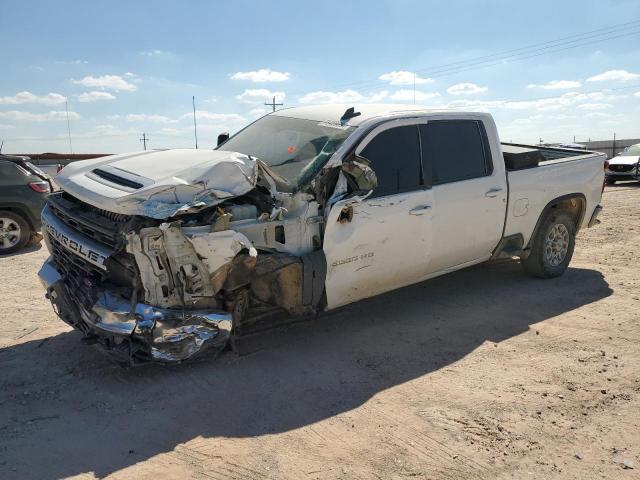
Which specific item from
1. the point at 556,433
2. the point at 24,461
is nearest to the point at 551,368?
the point at 556,433

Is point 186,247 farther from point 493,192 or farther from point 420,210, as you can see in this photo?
point 493,192

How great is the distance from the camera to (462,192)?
223 inches

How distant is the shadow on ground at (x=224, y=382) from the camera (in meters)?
3.49

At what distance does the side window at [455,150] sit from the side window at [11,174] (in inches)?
281

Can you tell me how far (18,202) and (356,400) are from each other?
299 inches

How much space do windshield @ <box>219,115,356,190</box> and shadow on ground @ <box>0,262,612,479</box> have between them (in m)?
1.51

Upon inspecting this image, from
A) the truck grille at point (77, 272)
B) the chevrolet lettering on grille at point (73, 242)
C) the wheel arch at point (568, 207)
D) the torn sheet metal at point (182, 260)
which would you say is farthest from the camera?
the wheel arch at point (568, 207)

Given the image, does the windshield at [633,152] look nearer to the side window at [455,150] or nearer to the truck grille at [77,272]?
the side window at [455,150]

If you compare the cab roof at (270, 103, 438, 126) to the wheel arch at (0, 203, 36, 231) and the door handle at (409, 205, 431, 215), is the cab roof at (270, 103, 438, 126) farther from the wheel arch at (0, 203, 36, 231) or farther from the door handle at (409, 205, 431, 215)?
the wheel arch at (0, 203, 36, 231)

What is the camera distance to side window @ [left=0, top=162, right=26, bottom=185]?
9.34 m

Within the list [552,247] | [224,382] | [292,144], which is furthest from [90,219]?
[552,247]

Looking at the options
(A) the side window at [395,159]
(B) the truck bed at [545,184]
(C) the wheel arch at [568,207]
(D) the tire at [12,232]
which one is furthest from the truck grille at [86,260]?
(D) the tire at [12,232]

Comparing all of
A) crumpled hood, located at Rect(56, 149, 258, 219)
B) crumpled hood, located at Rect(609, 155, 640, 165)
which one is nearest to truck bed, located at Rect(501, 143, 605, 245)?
crumpled hood, located at Rect(56, 149, 258, 219)

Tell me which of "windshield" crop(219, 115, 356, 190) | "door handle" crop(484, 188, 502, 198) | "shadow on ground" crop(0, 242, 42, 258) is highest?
"windshield" crop(219, 115, 356, 190)
